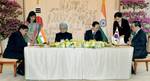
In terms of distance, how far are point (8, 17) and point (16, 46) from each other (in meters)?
2.25

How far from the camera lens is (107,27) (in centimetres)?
956

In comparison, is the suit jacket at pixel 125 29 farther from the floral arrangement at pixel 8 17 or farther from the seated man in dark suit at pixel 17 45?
the floral arrangement at pixel 8 17

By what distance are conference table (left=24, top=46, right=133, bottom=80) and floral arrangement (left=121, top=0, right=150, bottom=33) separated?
115 inches

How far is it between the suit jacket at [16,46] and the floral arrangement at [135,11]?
3.49 m

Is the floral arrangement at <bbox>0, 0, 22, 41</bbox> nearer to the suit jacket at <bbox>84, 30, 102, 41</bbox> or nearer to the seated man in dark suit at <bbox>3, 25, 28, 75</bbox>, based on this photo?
the seated man in dark suit at <bbox>3, 25, 28, 75</bbox>

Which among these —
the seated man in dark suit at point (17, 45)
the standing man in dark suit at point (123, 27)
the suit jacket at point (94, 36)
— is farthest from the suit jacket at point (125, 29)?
the seated man in dark suit at point (17, 45)

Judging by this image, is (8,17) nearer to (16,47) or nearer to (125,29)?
(16,47)

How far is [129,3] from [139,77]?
2.93 m

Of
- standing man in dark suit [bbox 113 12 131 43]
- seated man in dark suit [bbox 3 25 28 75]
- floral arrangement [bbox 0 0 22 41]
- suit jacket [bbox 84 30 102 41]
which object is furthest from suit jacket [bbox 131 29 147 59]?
floral arrangement [bbox 0 0 22 41]

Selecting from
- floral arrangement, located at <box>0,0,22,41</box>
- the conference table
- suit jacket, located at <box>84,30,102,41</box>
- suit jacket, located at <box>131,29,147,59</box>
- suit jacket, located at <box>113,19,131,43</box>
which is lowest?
the conference table

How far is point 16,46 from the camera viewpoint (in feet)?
22.7

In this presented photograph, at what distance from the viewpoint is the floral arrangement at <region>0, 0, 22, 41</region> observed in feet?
28.9

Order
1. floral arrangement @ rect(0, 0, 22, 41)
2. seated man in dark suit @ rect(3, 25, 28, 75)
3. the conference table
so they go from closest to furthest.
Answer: the conference table < seated man in dark suit @ rect(3, 25, 28, 75) < floral arrangement @ rect(0, 0, 22, 41)

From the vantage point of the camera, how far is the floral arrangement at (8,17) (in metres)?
8.80
